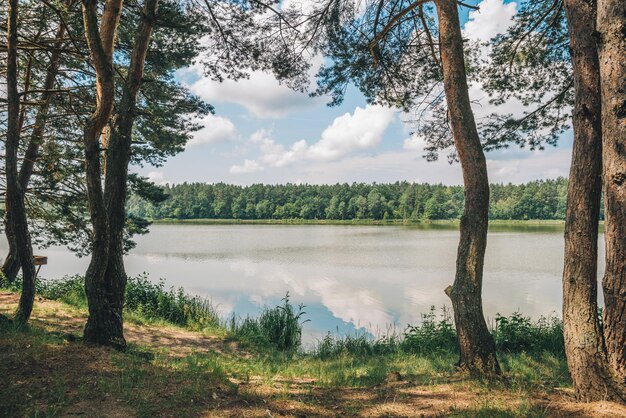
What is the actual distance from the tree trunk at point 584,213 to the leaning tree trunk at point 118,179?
473cm

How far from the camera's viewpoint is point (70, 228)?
373 inches

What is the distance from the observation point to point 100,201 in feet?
14.6

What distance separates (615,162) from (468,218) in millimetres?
1502

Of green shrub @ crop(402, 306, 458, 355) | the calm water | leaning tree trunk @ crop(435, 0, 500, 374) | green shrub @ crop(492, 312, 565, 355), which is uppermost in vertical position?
leaning tree trunk @ crop(435, 0, 500, 374)

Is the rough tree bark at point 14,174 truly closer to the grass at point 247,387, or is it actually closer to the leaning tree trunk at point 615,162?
the grass at point 247,387

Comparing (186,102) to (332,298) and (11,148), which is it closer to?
(11,148)

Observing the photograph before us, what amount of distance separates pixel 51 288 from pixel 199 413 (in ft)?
30.5

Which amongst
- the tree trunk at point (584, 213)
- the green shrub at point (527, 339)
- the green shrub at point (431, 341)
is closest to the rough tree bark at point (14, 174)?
the green shrub at point (431, 341)

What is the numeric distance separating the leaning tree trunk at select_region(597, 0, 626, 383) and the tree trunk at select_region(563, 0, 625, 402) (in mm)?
202

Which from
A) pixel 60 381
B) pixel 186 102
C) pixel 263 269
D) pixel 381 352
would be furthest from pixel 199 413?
pixel 263 269

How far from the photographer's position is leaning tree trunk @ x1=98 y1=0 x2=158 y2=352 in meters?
4.66

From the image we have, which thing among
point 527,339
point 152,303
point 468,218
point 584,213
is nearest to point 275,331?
point 152,303

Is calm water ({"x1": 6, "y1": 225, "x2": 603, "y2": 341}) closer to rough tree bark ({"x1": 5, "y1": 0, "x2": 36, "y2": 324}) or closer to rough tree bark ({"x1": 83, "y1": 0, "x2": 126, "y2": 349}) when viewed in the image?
rough tree bark ({"x1": 83, "y1": 0, "x2": 126, "y2": 349})

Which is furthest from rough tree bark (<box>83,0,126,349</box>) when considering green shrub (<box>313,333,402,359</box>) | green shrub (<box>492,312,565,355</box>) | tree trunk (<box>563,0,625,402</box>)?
green shrub (<box>492,312,565,355</box>)
